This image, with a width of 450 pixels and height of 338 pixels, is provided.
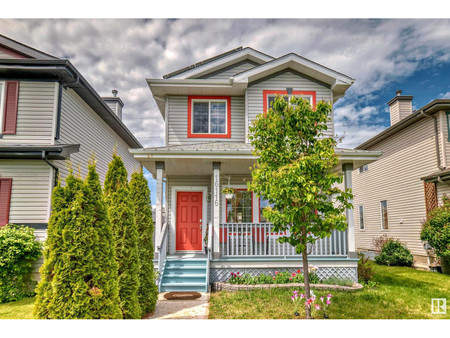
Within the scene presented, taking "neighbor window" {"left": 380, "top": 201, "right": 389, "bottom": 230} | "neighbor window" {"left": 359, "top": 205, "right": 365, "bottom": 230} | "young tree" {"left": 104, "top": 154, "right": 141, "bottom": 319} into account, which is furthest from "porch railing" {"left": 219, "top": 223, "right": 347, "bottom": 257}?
"neighbor window" {"left": 359, "top": 205, "right": 365, "bottom": 230}

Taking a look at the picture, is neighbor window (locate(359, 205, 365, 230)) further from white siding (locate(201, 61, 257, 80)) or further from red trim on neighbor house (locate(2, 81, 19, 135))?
red trim on neighbor house (locate(2, 81, 19, 135))

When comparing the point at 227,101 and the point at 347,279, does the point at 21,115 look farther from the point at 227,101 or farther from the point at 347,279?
the point at 347,279

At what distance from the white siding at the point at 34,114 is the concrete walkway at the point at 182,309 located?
16.2ft

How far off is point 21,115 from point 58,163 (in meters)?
1.51

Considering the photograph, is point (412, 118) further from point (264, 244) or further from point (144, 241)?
point (144, 241)

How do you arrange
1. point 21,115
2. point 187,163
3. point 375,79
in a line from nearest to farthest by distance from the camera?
point 21,115 < point 187,163 < point 375,79

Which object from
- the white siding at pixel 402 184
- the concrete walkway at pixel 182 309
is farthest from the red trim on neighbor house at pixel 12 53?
the white siding at pixel 402 184

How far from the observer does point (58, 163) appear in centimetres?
774

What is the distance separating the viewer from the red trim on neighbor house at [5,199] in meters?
7.21

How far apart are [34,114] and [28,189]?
1904 millimetres

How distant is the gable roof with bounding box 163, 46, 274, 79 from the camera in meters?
9.84

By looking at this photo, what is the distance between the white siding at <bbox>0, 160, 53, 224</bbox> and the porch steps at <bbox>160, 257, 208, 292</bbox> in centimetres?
318

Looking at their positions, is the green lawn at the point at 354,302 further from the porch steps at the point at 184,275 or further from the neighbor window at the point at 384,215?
the neighbor window at the point at 384,215
